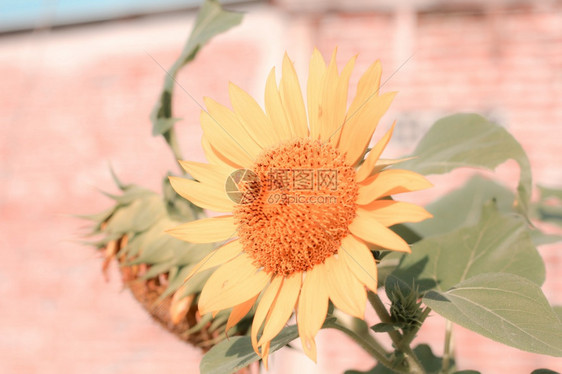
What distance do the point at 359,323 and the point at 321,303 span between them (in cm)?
17

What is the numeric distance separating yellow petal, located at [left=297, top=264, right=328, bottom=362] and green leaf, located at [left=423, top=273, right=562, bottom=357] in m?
0.06

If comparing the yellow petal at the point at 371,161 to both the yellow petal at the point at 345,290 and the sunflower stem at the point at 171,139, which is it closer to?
the yellow petal at the point at 345,290

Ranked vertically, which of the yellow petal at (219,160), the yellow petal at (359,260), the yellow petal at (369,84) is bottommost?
the yellow petal at (359,260)

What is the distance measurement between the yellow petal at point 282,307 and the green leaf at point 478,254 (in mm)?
118

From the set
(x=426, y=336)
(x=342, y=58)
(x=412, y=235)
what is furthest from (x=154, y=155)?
(x=412, y=235)

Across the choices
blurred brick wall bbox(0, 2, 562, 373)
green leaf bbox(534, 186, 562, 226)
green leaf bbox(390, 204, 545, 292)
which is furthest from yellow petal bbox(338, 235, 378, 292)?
blurred brick wall bbox(0, 2, 562, 373)

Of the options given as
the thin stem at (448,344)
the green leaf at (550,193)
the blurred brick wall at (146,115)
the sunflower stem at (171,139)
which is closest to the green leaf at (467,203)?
the green leaf at (550,193)

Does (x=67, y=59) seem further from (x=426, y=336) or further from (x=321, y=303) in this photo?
(x=321, y=303)

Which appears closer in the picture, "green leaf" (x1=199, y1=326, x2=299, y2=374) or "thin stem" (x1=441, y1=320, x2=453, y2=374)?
"green leaf" (x1=199, y1=326, x2=299, y2=374)

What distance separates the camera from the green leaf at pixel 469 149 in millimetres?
481

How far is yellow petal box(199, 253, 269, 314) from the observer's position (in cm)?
36

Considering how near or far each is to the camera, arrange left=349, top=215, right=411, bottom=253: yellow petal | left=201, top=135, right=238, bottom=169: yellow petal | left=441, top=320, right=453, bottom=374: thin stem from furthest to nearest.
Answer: left=441, top=320, right=453, bottom=374: thin stem, left=201, top=135, right=238, bottom=169: yellow petal, left=349, top=215, right=411, bottom=253: yellow petal

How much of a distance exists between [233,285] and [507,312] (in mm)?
162

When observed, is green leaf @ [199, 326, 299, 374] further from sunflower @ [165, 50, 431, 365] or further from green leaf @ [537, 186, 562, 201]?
green leaf @ [537, 186, 562, 201]
